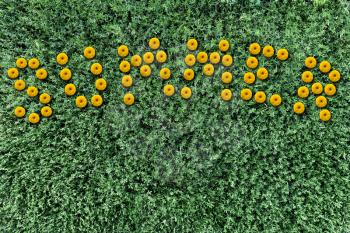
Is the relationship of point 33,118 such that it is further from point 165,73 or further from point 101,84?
point 165,73

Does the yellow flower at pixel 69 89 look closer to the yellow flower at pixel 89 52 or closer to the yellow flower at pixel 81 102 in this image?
the yellow flower at pixel 81 102

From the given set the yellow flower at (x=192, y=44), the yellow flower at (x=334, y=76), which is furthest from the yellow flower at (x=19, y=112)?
the yellow flower at (x=334, y=76)

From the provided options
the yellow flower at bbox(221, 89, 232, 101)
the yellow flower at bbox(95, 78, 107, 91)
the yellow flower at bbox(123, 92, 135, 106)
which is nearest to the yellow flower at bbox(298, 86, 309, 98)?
the yellow flower at bbox(221, 89, 232, 101)

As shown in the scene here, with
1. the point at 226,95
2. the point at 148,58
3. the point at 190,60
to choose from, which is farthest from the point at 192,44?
the point at 226,95

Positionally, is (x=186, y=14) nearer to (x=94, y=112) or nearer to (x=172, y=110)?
(x=172, y=110)

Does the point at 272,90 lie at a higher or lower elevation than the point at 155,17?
lower

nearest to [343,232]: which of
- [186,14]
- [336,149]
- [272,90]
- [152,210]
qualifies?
[336,149]
